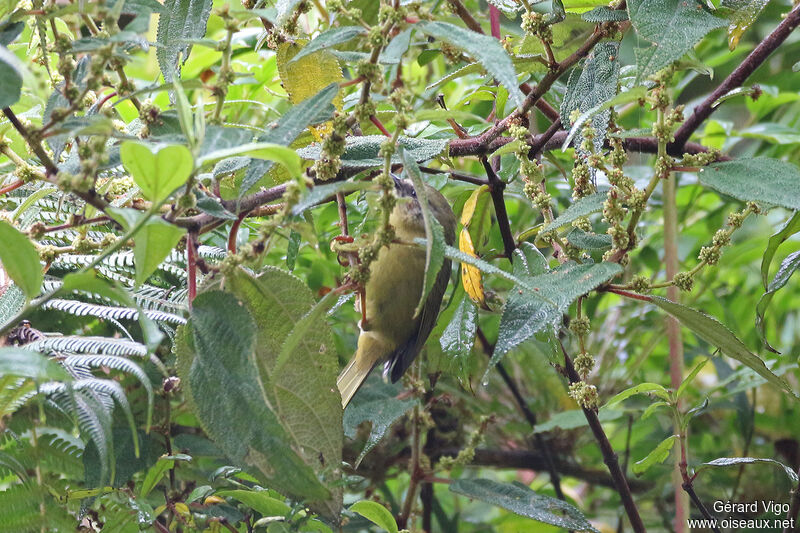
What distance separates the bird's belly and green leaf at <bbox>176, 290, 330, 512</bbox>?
1.96 feet

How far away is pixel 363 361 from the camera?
3.97 ft

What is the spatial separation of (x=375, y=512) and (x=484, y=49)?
0.59m

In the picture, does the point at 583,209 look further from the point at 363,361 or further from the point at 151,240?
the point at 363,361

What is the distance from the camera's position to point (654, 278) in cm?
175

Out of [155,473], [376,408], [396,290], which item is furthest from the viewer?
[396,290]

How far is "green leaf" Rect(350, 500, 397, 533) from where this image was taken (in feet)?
3.13

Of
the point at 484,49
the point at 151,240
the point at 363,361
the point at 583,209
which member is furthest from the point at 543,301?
the point at 363,361

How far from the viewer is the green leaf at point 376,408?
105 centimetres

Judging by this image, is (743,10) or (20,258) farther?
(743,10)

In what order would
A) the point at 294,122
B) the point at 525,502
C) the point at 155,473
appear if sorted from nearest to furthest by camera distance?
the point at 294,122
the point at 155,473
the point at 525,502

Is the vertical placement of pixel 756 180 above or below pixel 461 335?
above

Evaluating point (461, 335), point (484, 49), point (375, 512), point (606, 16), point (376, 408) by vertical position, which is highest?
point (606, 16)

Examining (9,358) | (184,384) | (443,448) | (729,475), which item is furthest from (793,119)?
(9,358)

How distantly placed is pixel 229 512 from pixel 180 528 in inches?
3.0
